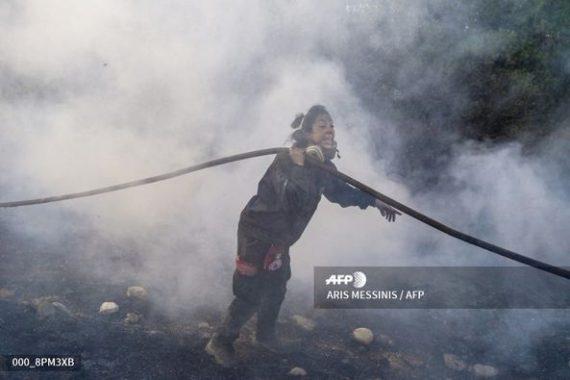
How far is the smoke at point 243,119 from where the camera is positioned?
187 inches

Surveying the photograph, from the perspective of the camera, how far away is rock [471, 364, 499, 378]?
3340 millimetres

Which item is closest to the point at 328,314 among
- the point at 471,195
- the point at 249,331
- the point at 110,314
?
the point at 249,331

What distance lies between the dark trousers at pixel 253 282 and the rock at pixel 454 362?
1329 mm

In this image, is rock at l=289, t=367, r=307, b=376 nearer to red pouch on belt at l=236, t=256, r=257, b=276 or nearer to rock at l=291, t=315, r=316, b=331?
rock at l=291, t=315, r=316, b=331

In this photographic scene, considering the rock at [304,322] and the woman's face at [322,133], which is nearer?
the woman's face at [322,133]

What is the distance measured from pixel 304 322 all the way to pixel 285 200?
1.14m

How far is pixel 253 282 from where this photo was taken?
3.18 meters

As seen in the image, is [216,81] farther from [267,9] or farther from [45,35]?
[45,35]

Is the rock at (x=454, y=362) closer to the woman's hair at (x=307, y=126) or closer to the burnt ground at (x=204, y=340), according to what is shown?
the burnt ground at (x=204, y=340)

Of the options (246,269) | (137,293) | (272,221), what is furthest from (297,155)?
(137,293)

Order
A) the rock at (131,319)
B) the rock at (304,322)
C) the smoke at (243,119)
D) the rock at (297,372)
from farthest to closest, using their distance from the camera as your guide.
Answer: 1. the smoke at (243,119)
2. the rock at (304,322)
3. the rock at (131,319)
4. the rock at (297,372)

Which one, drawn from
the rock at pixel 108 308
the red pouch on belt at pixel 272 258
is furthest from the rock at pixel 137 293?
the red pouch on belt at pixel 272 258

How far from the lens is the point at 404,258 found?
4.66 meters

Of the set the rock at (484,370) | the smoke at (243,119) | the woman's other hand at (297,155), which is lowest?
the rock at (484,370)
